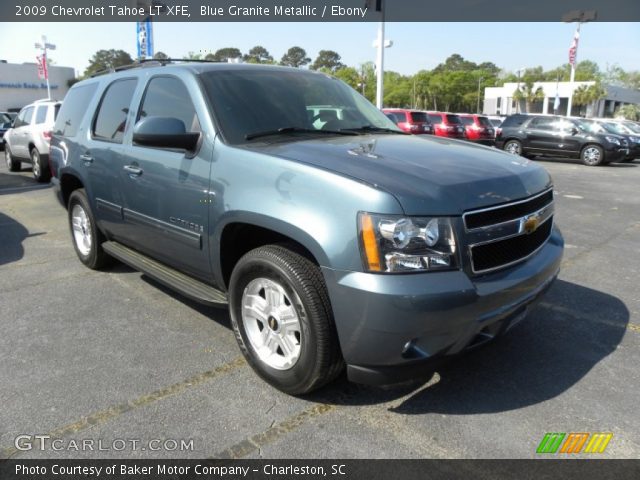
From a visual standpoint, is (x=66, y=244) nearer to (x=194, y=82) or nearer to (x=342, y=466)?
(x=194, y=82)

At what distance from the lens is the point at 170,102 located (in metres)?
3.68

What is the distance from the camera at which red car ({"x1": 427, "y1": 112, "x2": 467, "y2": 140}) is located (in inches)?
843

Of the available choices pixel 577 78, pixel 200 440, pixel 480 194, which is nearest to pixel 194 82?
pixel 480 194

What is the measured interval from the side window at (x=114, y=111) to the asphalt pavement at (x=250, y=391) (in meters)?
1.40

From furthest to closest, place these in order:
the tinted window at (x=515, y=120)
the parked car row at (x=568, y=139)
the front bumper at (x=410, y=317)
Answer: the tinted window at (x=515, y=120) < the parked car row at (x=568, y=139) < the front bumper at (x=410, y=317)

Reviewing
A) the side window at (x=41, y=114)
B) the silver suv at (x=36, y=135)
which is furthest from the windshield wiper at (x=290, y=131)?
the side window at (x=41, y=114)

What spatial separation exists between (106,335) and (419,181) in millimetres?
2574

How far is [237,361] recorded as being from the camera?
3.33m

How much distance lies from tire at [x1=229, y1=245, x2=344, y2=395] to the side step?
0.28m

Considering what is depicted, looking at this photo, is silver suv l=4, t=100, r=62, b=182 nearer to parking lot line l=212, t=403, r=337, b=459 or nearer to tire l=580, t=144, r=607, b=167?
parking lot line l=212, t=403, r=337, b=459

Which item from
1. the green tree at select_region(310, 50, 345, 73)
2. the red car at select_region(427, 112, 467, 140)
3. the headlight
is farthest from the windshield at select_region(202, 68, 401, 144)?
the green tree at select_region(310, 50, 345, 73)

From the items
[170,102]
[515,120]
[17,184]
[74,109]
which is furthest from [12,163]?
[515,120]

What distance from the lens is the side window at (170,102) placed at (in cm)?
344

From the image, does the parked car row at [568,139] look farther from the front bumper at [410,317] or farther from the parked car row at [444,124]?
the front bumper at [410,317]
